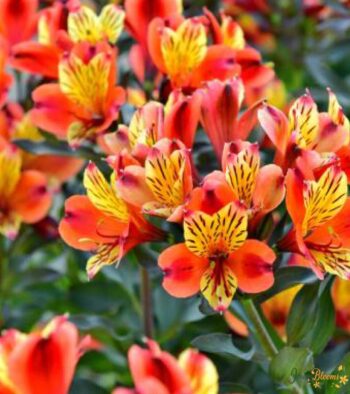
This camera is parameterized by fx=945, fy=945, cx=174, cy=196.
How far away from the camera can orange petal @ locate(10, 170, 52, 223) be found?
100 centimetres

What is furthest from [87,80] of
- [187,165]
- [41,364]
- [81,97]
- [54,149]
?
[41,364]

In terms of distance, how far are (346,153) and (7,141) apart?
1.29ft

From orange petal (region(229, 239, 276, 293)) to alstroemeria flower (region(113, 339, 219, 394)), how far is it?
152 millimetres

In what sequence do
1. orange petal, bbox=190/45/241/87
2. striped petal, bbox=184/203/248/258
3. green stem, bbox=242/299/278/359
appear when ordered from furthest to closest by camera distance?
orange petal, bbox=190/45/241/87, green stem, bbox=242/299/278/359, striped petal, bbox=184/203/248/258

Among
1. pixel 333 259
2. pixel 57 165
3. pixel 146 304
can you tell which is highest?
pixel 333 259

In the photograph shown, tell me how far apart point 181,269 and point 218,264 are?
0.03 meters

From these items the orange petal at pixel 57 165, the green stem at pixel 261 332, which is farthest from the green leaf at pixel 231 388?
the orange petal at pixel 57 165

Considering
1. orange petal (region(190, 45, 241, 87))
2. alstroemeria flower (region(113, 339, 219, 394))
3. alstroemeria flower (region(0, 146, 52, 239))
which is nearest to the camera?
alstroemeria flower (region(113, 339, 219, 394))

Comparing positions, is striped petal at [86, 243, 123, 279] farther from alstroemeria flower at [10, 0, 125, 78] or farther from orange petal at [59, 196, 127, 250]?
alstroemeria flower at [10, 0, 125, 78]

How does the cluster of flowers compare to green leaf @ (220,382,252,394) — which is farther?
green leaf @ (220,382,252,394)

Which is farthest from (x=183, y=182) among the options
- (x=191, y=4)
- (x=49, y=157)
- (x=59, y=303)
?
(x=191, y=4)

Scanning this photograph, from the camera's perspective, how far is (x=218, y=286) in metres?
0.70

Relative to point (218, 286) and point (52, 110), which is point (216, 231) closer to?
point (218, 286)

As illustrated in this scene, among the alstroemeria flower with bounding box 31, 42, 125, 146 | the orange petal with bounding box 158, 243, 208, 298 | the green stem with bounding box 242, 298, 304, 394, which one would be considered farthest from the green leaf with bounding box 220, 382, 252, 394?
the alstroemeria flower with bounding box 31, 42, 125, 146
